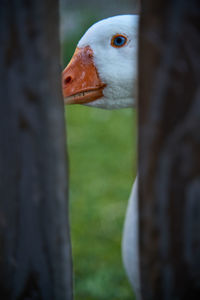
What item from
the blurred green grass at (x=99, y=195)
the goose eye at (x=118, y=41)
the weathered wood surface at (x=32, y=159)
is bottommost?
the blurred green grass at (x=99, y=195)

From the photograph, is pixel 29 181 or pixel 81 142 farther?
pixel 81 142

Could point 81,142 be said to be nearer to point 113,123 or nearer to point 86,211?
point 113,123

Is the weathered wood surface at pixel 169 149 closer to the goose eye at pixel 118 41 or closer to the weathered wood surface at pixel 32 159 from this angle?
the weathered wood surface at pixel 32 159

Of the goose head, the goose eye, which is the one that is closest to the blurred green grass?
the goose head

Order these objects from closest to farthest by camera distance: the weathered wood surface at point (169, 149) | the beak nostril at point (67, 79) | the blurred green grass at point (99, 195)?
the weathered wood surface at point (169, 149) → the beak nostril at point (67, 79) → the blurred green grass at point (99, 195)

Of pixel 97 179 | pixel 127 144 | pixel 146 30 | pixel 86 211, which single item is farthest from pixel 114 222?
pixel 146 30

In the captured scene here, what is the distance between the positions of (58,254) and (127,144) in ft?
11.2

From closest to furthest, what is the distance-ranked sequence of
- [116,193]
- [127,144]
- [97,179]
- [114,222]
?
[114,222]
[116,193]
[97,179]
[127,144]

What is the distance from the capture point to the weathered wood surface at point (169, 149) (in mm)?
753

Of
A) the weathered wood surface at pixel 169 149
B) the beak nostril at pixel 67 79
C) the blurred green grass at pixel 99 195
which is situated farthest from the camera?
the blurred green grass at pixel 99 195

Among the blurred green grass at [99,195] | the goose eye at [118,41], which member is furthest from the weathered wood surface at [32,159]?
the blurred green grass at [99,195]

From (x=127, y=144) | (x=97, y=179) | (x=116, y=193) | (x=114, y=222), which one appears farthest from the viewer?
(x=127, y=144)

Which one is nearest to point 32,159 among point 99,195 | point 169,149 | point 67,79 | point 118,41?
point 169,149

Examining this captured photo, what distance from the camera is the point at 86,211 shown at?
3193 millimetres
